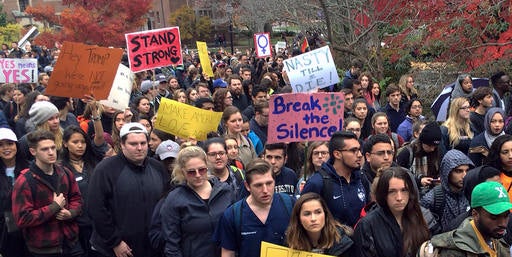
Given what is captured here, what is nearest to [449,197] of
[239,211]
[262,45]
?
[239,211]

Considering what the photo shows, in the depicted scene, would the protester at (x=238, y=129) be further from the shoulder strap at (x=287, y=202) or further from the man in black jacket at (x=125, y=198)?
the shoulder strap at (x=287, y=202)

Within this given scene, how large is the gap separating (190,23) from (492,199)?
163ft

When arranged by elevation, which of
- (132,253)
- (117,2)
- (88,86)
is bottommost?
(132,253)

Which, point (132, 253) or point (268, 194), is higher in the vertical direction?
point (268, 194)

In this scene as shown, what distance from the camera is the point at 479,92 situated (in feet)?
26.4

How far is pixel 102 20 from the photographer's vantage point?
130 feet

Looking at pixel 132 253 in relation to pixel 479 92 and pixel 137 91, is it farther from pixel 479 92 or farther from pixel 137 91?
pixel 137 91

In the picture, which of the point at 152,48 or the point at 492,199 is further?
the point at 152,48

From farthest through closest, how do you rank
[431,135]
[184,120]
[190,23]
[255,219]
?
[190,23]
[184,120]
[431,135]
[255,219]

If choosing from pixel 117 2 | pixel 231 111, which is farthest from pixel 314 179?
pixel 117 2

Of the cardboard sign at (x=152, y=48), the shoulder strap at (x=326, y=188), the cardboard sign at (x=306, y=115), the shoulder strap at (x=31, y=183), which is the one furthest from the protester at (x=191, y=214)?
the cardboard sign at (x=152, y=48)

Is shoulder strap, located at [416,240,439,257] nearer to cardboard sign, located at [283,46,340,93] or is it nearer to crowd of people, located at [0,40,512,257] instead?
crowd of people, located at [0,40,512,257]

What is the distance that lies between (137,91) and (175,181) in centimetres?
788

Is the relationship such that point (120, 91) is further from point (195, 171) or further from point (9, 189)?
point (195, 171)
